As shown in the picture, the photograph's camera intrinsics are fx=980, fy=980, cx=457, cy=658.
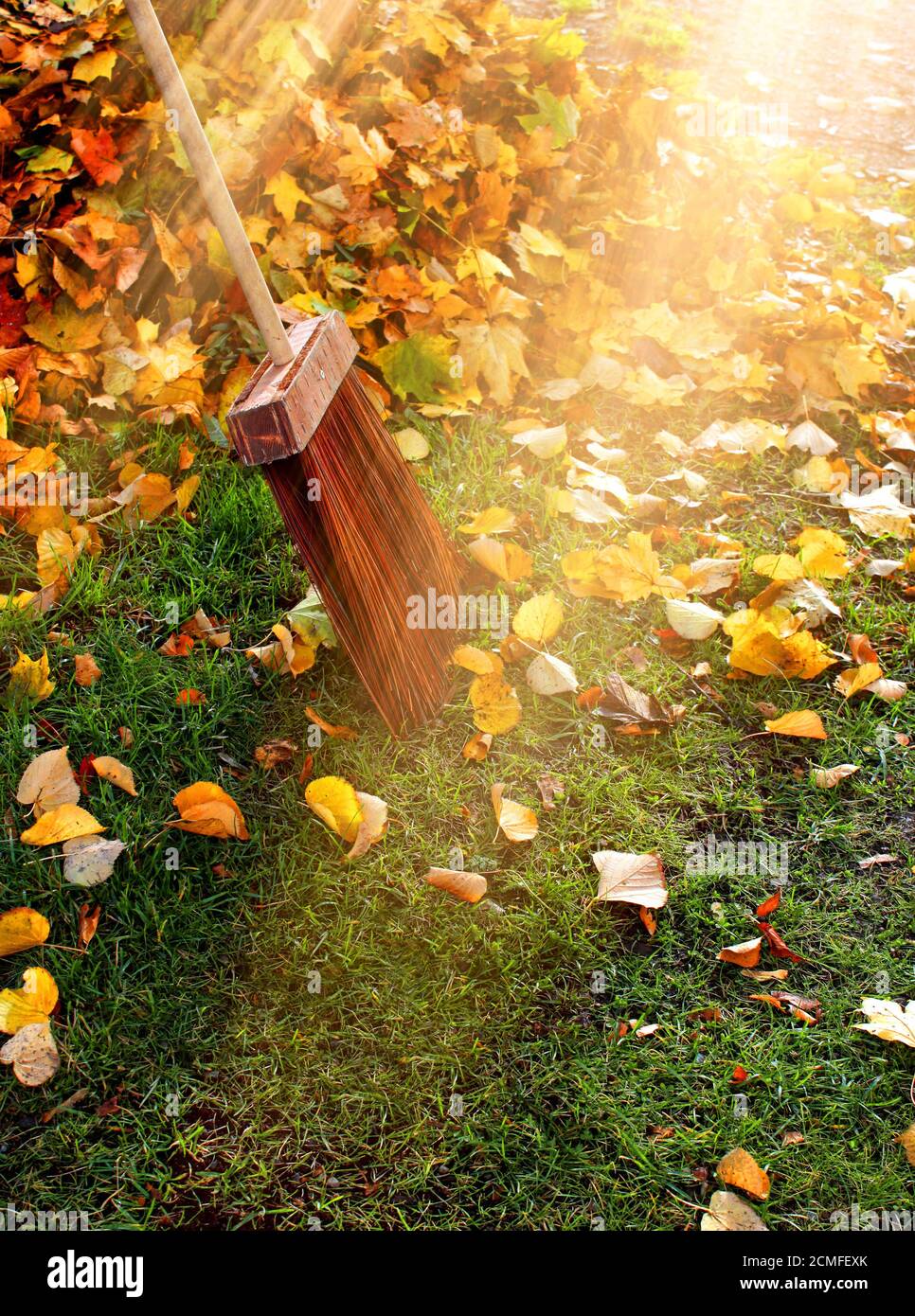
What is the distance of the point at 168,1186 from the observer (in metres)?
1.57

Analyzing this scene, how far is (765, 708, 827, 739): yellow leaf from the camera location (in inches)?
85.3

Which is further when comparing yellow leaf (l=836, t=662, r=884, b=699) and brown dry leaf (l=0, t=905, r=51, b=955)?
yellow leaf (l=836, t=662, r=884, b=699)

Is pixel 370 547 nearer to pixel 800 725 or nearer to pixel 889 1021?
pixel 800 725

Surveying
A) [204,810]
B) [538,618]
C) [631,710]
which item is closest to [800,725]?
[631,710]

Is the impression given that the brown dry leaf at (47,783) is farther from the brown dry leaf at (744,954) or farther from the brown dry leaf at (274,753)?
the brown dry leaf at (744,954)

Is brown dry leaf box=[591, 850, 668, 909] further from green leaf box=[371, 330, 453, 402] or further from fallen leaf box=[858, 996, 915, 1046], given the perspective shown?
green leaf box=[371, 330, 453, 402]

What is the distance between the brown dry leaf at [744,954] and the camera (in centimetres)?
185

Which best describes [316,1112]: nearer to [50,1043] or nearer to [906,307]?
[50,1043]

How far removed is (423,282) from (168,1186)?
2323mm

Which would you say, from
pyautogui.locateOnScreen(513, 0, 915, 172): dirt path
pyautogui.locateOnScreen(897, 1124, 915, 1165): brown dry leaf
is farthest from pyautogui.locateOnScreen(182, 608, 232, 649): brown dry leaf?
pyautogui.locateOnScreen(513, 0, 915, 172): dirt path

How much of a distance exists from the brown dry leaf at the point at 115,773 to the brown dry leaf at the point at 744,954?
1.21 m

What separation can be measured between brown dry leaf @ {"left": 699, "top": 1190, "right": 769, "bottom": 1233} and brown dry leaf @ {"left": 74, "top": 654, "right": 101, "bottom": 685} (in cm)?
159

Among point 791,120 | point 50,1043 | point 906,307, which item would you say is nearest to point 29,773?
point 50,1043

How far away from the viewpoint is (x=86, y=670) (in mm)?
2184
